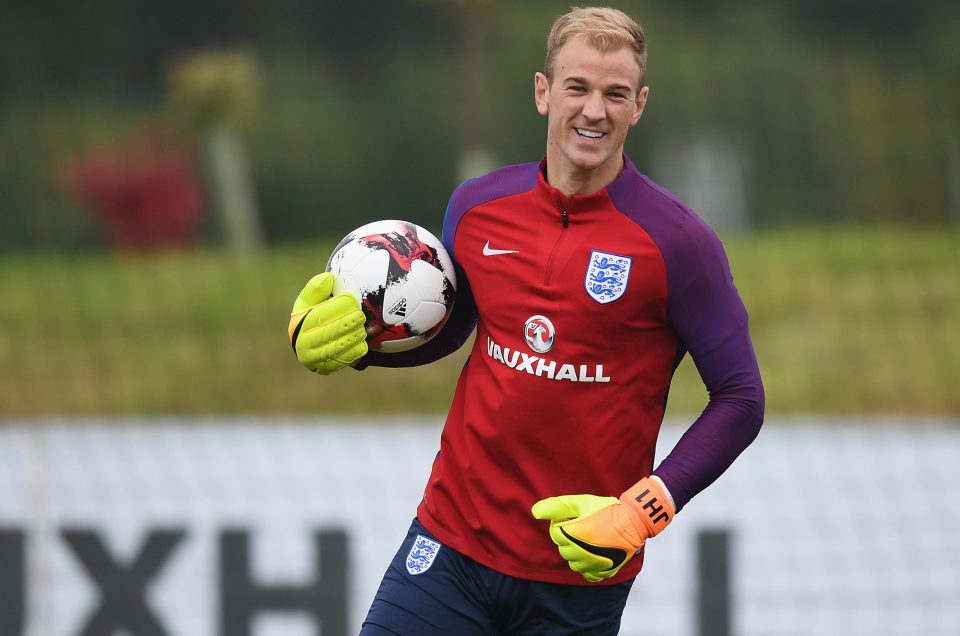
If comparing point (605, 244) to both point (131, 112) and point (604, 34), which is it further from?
point (131, 112)

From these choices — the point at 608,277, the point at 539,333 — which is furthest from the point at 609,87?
the point at 539,333

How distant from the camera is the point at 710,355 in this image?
277cm

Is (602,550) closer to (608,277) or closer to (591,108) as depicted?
(608,277)

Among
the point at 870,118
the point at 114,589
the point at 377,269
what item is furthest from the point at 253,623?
the point at 870,118

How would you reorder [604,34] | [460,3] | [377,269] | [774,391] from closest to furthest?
1. [604,34]
2. [377,269]
3. [774,391]
4. [460,3]

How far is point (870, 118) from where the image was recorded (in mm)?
10914

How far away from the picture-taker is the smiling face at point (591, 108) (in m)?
2.77

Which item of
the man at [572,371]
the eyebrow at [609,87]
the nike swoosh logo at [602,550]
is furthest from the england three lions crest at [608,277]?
the nike swoosh logo at [602,550]

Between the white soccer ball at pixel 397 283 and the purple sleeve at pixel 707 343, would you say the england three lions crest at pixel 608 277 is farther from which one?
the white soccer ball at pixel 397 283

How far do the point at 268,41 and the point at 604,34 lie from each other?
9.01m

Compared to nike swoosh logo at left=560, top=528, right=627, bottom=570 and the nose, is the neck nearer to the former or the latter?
the nose

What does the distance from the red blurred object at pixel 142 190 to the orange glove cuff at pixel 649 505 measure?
8190 mm

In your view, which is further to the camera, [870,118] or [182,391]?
[870,118]

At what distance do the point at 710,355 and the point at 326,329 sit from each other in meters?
0.87
